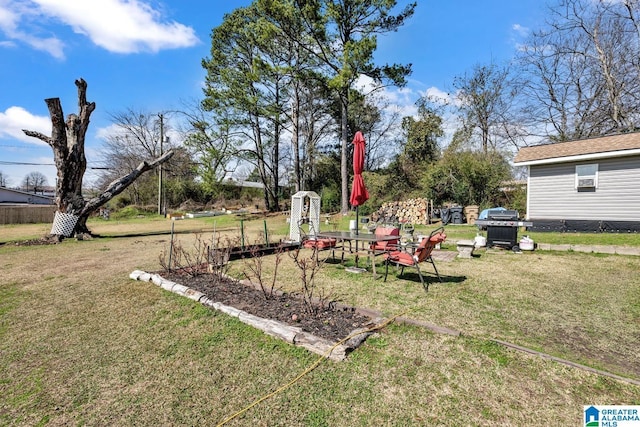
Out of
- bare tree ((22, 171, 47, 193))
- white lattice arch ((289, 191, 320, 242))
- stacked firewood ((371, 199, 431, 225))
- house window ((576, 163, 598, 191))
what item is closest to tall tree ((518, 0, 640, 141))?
house window ((576, 163, 598, 191))

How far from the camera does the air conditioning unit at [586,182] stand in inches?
385

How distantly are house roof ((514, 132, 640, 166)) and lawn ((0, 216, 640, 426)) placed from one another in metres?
6.52

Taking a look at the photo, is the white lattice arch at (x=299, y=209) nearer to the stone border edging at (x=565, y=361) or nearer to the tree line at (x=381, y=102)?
the stone border edging at (x=565, y=361)

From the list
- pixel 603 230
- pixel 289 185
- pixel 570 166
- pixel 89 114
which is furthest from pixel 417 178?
pixel 89 114

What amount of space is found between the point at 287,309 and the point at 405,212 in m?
12.7

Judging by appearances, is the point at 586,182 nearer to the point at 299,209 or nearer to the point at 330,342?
the point at 299,209

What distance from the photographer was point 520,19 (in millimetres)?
15984

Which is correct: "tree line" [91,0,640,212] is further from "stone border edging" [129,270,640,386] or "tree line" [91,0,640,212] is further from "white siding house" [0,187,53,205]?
"white siding house" [0,187,53,205]

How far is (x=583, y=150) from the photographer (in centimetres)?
991

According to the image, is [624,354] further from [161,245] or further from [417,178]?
[417,178]

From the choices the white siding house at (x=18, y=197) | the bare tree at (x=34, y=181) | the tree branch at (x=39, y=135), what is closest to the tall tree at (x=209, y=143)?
the tree branch at (x=39, y=135)

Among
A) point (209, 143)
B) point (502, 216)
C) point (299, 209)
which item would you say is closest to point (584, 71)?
point (502, 216)

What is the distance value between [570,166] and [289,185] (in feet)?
65.3

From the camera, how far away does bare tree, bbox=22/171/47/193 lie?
4932 centimetres
